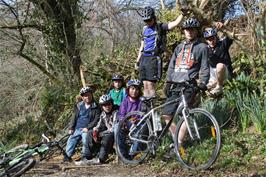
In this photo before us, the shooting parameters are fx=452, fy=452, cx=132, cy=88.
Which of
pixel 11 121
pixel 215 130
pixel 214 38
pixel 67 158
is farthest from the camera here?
pixel 11 121

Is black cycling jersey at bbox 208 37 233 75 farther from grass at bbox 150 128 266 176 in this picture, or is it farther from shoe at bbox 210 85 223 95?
grass at bbox 150 128 266 176

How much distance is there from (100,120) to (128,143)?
1.04m

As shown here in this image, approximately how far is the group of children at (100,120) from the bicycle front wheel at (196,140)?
162 centimetres

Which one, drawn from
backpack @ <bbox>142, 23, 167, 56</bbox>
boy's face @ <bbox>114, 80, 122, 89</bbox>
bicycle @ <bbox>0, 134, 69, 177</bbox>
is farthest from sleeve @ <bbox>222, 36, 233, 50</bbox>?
bicycle @ <bbox>0, 134, 69, 177</bbox>

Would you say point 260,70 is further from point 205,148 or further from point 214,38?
point 205,148

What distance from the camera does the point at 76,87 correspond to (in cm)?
1184

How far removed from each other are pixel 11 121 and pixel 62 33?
3258 mm

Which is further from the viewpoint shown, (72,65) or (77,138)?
(72,65)

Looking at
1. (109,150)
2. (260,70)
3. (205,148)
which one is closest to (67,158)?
(109,150)

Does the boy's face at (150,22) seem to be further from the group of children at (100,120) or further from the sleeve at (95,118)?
the sleeve at (95,118)

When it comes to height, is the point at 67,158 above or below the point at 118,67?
below

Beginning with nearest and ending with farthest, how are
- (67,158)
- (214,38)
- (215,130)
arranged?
(215,130) < (214,38) < (67,158)

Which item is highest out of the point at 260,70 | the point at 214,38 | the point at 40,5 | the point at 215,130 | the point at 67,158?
the point at 40,5

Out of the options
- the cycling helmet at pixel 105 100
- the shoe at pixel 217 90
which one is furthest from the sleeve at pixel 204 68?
the cycling helmet at pixel 105 100
